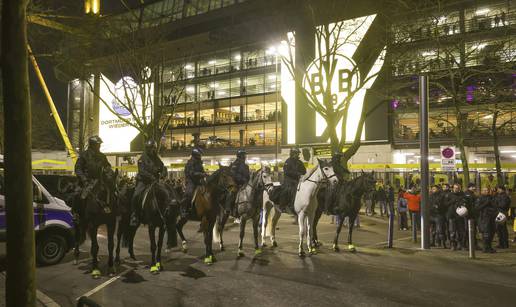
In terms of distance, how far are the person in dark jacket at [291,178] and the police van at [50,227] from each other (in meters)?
5.49

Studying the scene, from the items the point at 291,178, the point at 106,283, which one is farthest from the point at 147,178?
the point at 291,178

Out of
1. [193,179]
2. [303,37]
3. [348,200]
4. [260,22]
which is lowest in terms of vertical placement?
[348,200]

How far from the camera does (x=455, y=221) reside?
40.5 ft

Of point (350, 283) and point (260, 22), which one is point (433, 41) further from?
point (260, 22)

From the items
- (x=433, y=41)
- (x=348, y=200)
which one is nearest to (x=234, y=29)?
(x=433, y=41)

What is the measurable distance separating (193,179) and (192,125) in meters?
42.9

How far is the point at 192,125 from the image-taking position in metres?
52.3

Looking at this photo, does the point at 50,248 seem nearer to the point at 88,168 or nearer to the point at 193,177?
the point at 88,168

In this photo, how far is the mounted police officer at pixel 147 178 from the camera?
348 inches

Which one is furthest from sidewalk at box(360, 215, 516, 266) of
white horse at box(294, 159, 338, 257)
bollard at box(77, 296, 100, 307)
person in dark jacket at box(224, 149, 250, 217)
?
bollard at box(77, 296, 100, 307)

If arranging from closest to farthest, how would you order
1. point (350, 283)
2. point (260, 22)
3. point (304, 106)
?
point (350, 283) < point (304, 106) < point (260, 22)

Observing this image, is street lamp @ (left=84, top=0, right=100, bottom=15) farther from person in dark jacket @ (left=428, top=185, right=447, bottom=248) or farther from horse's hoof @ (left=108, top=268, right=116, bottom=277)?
person in dark jacket @ (left=428, top=185, right=447, bottom=248)

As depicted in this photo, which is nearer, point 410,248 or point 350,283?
point 350,283

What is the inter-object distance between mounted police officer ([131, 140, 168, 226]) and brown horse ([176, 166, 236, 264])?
1207 mm
